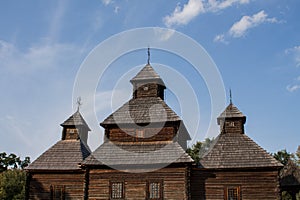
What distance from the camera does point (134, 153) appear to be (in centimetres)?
2352

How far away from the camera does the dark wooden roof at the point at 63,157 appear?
2505 cm

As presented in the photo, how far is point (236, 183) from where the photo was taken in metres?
22.5

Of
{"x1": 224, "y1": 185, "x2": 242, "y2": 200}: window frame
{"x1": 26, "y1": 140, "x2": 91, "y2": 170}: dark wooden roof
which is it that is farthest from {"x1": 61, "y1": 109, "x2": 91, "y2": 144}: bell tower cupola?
{"x1": 224, "y1": 185, "x2": 242, "y2": 200}: window frame

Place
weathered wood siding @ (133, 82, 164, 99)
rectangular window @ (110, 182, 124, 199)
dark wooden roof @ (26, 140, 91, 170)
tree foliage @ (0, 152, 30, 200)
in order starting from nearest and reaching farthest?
rectangular window @ (110, 182, 124, 199) < dark wooden roof @ (26, 140, 91, 170) < weathered wood siding @ (133, 82, 164, 99) < tree foliage @ (0, 152, 30, 200)

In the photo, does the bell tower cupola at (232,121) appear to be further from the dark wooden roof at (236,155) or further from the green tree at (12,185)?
the green tree at (12,185)

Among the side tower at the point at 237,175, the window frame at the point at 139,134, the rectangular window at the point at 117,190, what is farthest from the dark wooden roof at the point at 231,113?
the rectangular window at the point at 117,190

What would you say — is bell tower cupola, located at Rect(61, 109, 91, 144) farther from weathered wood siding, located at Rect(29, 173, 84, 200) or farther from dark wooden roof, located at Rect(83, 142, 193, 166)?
dark wooden roof, located at Rect(83, 142, 193, 166)

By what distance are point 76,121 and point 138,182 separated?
28.9ft

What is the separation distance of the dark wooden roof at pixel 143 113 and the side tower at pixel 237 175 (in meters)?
3.95

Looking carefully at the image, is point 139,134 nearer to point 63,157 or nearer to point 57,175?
point 63,157

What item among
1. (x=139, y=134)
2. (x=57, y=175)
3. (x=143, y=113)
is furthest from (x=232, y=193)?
(x=57, y=175)

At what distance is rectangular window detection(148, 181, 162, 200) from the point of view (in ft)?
73.2

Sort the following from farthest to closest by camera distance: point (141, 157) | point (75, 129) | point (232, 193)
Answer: point (75, 129), point (141, 157), point (232, 193)

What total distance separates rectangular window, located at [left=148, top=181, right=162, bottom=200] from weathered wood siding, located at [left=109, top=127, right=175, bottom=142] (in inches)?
125
